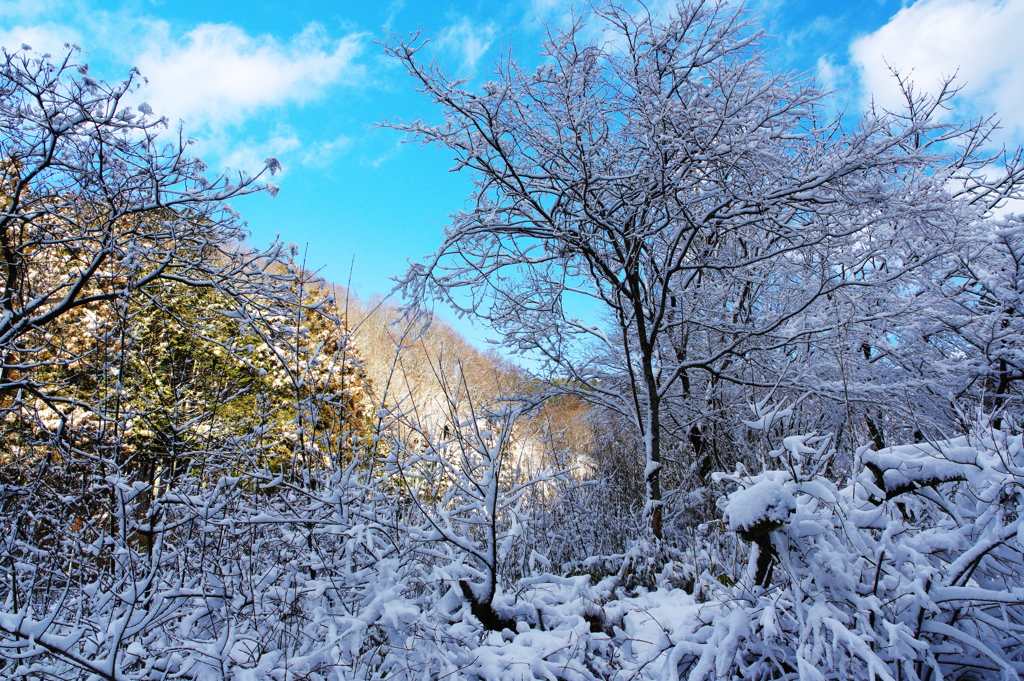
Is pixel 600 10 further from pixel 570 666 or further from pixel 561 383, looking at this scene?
pixel 570 666

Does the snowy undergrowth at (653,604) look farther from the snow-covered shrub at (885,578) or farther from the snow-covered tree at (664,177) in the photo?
the snow-covered tree at (664,177)

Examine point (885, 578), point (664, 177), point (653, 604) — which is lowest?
point (653, 604)

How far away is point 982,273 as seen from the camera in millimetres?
6812

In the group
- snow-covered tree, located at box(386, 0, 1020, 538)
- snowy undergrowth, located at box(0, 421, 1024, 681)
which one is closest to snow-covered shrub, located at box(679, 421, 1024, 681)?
snowy undergrowth, located at box(0, 421, 1024, 681)

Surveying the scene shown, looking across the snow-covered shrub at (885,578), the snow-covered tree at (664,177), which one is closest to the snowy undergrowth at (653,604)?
the snow-covered shrub at (885,578)

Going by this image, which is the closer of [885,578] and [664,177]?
[885,578]

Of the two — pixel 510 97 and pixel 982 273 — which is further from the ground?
pixel 510 97

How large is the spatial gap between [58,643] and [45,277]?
23.8 feet

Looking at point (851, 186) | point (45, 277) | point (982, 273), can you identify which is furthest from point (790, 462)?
point (45, 277)

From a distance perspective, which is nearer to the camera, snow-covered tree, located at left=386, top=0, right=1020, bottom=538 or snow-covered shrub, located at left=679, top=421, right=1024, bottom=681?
snow-covered shrub, located at left=679, top=421, right=1024, bottom=681

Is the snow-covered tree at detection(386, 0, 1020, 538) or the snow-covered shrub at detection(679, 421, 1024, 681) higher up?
the snow-covered tree at detection(386, 0, 1020, 538)

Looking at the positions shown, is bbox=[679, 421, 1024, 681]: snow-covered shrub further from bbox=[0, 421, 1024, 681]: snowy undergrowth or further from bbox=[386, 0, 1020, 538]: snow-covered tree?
bbox=[386, 0, 1020, 538]: snow-covered tree

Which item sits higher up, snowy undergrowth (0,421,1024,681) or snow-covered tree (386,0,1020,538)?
snow-covered tree (386,0,1020,538)

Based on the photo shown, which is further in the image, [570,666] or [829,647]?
[570,666]
